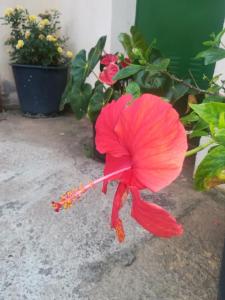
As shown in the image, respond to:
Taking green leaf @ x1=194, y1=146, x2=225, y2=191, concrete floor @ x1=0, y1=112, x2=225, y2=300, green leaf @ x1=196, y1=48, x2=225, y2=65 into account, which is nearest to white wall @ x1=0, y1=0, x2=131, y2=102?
concrete floor @ x1=0, y1=112, x2=225, y2=300

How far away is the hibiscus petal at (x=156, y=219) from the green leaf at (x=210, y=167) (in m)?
0.16

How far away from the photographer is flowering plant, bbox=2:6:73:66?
9.02 ft

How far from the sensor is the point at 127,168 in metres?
0.28

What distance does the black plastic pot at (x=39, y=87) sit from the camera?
9.21 ft

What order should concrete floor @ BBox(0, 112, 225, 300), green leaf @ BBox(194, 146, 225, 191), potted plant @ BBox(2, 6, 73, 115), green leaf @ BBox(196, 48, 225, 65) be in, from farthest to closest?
potted plant @ BBox(2, 6, 73, 115)
concrete floor @ BBox(0, 112, 225, 300)
green leaf @ BBox(196, 48, 225, 65)
green leaf @ BBox(194, 146, 225, 191)

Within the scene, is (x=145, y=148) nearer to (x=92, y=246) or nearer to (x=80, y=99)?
(x=92, y=246)

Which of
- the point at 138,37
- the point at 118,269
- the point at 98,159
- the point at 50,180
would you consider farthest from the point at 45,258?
the point at 138,37

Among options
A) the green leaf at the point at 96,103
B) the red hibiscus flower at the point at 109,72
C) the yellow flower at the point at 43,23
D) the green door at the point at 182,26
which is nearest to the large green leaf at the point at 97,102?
the green leaf at the point at 96,103

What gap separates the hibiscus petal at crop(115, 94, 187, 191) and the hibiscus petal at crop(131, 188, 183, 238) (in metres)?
0.02

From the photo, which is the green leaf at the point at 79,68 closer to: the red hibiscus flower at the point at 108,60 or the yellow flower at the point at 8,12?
the red hibiscus flower at the point at 108,60

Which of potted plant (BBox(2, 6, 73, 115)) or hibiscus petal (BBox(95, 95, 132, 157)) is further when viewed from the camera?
potted plant (BBox(2, 6, 73, 115))

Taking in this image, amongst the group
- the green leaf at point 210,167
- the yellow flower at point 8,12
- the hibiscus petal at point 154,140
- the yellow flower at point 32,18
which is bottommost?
the yellow flower at point 32,18

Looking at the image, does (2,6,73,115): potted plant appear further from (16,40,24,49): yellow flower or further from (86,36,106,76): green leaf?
(86,36,106,76): green leaf

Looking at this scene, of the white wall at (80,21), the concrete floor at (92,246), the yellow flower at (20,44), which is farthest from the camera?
the yellow flower at (20,44)
